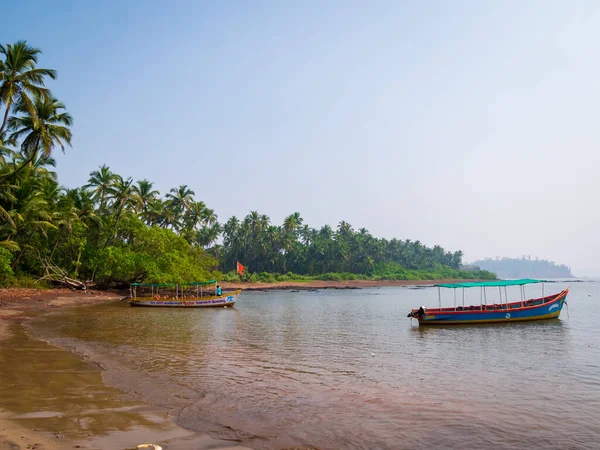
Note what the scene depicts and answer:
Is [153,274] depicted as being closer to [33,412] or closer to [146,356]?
[146,356]

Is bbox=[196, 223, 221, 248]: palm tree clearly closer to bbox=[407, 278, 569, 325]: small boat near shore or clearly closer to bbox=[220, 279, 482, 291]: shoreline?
bbox=[220, 279, 482, 291]: shoreline

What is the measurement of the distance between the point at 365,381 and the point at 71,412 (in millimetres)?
8043

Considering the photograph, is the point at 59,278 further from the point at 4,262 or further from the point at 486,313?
the point at 486,313

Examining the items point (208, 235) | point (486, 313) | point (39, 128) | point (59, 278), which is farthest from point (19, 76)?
point (208, 235)

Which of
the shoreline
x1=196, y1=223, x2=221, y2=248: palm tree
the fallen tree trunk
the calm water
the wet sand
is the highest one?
x1=196, y1=223, x2=221, y2=248: palm tree

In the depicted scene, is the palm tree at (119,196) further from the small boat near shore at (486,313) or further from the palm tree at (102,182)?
the small boat near shore at (486,313)

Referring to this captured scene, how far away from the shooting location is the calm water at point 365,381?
8.67 m

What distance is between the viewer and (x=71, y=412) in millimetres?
8352

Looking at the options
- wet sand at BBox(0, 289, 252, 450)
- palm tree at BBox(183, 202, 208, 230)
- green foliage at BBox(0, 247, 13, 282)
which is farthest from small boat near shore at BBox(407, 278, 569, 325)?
palm tree at BBox(183, 202, 208, 230)

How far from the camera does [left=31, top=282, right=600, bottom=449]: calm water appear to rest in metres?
8.67

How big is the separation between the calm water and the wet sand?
658 mm

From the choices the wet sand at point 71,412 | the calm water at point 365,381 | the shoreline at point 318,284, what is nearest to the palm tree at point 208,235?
the shoreline at point 318,284

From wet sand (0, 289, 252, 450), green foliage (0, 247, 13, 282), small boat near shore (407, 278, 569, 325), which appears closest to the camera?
wet sand (0, 289, 252, 450)

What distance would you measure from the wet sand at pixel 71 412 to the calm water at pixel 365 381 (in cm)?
66
